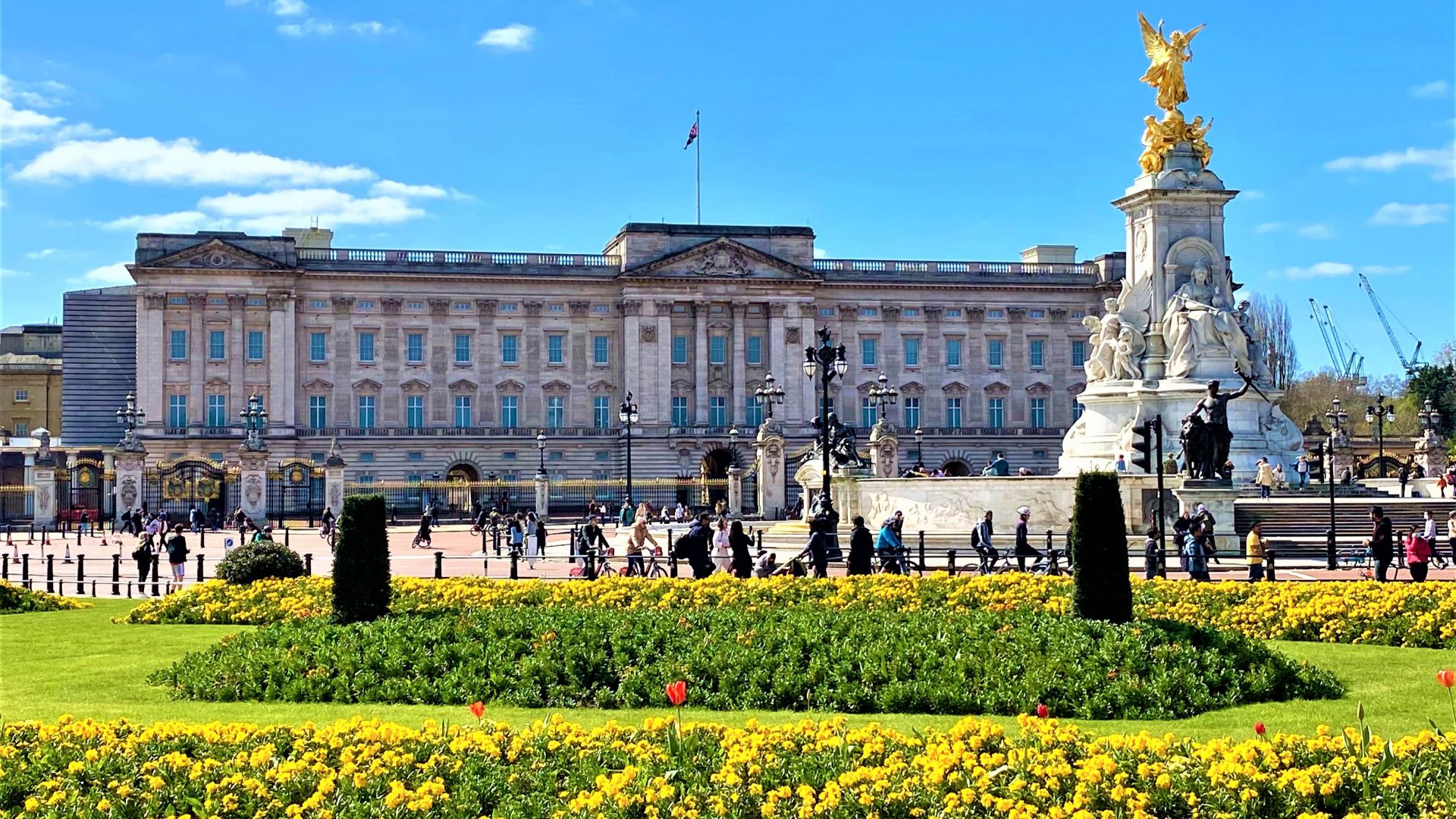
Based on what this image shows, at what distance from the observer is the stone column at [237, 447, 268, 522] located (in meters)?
60.1

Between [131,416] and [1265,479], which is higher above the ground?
[131,416]

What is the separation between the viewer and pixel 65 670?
52.0ft

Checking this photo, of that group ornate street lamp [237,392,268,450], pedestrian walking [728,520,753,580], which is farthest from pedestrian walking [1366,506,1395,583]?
ornate street lamp [237,392,268,450]

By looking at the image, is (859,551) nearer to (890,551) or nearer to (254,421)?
(890,551)

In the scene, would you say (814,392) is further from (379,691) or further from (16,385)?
(379,691)

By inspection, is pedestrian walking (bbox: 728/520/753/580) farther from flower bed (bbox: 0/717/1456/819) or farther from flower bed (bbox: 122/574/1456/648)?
flower bed (bbox: 0/717/1456/819)

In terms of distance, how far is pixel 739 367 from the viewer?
271 feet

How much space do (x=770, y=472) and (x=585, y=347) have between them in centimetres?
2760

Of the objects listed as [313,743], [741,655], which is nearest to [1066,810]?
[313,743]

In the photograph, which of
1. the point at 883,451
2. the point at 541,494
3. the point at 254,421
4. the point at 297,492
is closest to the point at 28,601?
the point at 541,494

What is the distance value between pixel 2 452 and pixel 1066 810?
76034 millimetres

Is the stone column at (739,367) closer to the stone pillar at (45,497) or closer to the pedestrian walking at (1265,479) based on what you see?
the stone pillar at (45,497)

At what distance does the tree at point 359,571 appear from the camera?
1722 centimetres

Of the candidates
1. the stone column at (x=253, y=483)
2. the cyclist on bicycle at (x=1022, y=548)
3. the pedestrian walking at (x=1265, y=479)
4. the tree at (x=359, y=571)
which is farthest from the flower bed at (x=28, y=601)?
the stone column at (x=253, y=483)
